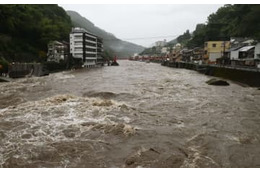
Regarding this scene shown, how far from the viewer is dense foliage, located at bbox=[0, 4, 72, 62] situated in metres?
43.5

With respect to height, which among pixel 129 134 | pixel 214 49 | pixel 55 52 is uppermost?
pixel 214 49

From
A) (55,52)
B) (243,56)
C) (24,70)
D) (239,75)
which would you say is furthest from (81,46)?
(239,75)

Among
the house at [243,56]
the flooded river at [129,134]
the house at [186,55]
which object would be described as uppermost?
the house at [186,55]

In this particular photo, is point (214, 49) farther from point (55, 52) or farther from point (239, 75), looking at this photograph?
point (55, 52)

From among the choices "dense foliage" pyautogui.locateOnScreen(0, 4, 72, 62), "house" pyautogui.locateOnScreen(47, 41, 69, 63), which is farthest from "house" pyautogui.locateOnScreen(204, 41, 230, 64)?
"dense foliage" pyautogui.locateOnScreen(0, 4, 72, 62)

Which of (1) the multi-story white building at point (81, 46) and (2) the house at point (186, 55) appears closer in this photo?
(1) the multi-story white building at point (81, 46)

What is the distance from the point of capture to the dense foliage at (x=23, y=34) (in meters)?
43.5

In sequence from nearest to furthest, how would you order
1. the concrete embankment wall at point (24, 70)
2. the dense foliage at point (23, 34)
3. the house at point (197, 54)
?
1. the concrete embankment wall at point (24, 70)
2. the dense foliage at point (23, 34)
3. the house at point (197, 54)

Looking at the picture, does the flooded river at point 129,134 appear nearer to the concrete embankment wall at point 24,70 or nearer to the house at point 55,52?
the concrete embankment wall at point 24,70

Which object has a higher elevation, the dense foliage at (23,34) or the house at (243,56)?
the dense foliage at (23,34)

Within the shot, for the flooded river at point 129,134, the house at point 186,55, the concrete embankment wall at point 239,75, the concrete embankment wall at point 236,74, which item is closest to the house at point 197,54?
the house at point 186,55

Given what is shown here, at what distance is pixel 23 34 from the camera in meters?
53.1

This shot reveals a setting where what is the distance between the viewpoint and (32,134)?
9.35 meters

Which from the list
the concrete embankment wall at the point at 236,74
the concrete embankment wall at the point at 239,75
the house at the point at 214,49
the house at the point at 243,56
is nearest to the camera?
the concrete embankment wall at the point at 239,75
